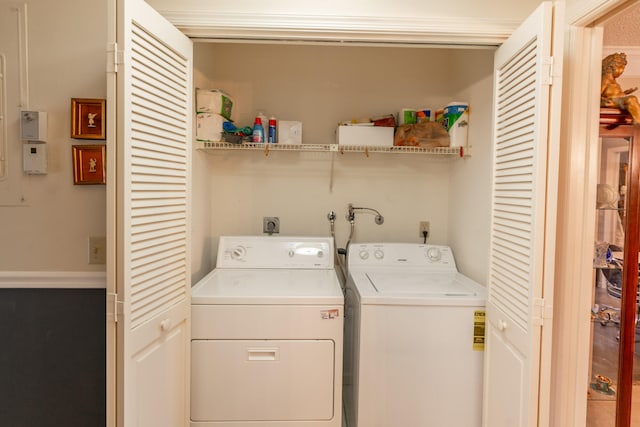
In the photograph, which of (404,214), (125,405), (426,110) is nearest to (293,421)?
(125,405)

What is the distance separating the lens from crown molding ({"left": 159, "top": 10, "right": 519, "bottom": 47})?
1554 millimetres

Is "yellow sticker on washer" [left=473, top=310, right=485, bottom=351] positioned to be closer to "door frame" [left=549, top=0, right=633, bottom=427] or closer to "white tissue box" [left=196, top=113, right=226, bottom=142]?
"door frame" [left=549, top=0, right=633, bottom=427]

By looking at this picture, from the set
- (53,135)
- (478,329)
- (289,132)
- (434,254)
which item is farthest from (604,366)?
(53,135)

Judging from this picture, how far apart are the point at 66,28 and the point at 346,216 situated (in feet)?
6.02

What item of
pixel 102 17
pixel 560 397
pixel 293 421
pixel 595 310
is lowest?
pixel 293 421

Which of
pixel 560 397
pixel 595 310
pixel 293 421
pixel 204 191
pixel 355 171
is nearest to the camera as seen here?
pixel 560 397

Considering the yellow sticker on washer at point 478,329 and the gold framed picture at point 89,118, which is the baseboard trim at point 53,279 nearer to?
the gold framed picture at point 89,118

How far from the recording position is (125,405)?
4.11 ft

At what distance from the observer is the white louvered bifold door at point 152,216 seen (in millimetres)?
1226

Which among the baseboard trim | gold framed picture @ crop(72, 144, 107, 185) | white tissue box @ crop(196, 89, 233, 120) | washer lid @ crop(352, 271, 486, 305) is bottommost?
washer lid @ crop(352, 271, 486, 305)

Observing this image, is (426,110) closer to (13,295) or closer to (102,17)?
(102,17)

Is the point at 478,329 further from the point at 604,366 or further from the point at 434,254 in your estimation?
the point at 604,366

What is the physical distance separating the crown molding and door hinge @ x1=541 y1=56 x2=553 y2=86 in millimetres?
406

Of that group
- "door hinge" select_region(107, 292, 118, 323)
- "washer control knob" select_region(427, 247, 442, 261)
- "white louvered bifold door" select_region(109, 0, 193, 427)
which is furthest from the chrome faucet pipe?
"door hinge" select_region(107, 292, 118, 323)
